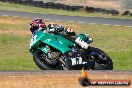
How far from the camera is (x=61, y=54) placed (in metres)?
12.4

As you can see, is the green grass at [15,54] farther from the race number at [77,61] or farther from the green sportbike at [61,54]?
the race number at [77,61]

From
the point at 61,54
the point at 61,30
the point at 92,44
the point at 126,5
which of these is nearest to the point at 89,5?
the point at 126,5

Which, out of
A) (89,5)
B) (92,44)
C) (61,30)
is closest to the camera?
(61,30)

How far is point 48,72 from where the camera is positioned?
10.0 m

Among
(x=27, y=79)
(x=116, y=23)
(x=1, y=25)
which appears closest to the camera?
(x=27, y=79)

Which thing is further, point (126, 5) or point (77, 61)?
point (126, 5)

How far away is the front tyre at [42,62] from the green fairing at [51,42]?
183mm

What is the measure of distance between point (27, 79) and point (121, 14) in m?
27.4

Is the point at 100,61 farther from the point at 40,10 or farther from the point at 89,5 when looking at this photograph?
the point at 89,5

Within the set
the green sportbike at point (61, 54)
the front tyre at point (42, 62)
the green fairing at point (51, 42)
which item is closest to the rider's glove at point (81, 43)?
the green sportbike at point (61, 54)

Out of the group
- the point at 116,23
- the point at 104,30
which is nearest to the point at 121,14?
the point at 116,23

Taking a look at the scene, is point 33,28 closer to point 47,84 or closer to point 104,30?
point 47,84

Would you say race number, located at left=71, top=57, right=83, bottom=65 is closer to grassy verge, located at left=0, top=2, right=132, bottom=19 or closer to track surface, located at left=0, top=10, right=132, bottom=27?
track surface, located at left=0, top=10, right=132, bottom=27

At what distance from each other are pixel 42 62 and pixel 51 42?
2.35ft
